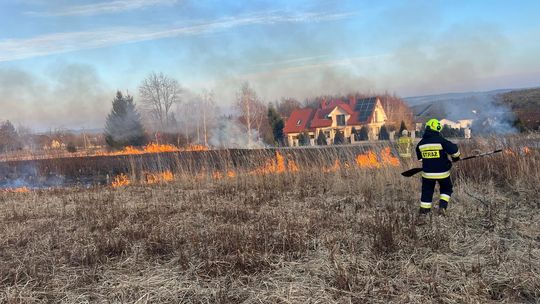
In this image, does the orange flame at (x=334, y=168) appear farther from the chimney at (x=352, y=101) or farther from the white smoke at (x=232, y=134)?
the chimney at (x=352, y=101)

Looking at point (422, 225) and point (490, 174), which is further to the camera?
point (490, 174)

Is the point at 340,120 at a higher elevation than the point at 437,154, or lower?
higher

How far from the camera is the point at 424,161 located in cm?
628

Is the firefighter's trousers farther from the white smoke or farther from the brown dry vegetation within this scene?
the white smoke

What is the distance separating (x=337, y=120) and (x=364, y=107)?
4.22 m

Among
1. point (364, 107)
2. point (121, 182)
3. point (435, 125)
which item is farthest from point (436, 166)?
point (364, 107)

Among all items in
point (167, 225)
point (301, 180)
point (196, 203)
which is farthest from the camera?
point (301, 180)

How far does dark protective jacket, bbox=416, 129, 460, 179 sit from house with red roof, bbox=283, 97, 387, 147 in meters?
39.1

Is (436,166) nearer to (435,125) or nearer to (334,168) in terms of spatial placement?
(435,125)

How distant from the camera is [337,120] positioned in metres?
48.0

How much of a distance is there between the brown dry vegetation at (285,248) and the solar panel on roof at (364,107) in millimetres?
39918

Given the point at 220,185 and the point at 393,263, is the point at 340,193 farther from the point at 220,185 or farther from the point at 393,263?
the point at 393,263

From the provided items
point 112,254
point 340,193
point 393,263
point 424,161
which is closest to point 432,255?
point 393,263

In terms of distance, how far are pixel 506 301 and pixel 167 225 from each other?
4547mm
